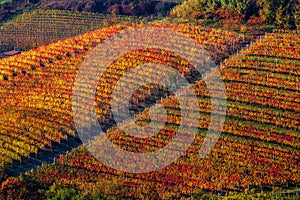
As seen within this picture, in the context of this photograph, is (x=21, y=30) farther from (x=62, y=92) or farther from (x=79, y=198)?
(x=79, y=198)

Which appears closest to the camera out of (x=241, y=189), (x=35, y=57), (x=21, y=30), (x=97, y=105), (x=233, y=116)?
(x=241, y=189)

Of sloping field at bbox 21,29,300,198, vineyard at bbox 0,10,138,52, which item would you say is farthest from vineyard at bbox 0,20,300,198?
vineyard at bbox 0,10,138,52

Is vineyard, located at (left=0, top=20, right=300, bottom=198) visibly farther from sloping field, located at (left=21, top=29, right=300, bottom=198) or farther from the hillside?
the hillside

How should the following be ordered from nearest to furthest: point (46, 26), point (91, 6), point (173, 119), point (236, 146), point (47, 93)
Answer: point (236, 146), point (173, 119), point (47, 93), point (46, 26), point (91, 6)

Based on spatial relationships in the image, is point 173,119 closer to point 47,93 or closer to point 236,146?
point 236,146

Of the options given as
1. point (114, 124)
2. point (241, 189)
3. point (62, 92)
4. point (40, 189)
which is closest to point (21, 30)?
point (62, 92)

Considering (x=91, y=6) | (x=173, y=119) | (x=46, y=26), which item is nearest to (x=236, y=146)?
(x=173, y=119)

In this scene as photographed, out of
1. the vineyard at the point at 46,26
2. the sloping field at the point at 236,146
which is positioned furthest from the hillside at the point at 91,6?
the sloping field at the point at 236,146
